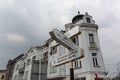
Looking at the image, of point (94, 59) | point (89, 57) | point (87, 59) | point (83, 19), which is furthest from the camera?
point (83, 19)

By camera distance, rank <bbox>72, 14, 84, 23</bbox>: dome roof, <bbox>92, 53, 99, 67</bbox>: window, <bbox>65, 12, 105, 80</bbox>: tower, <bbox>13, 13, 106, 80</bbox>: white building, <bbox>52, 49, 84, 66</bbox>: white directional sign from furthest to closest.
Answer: <bbox>72, 14, 84, 23</bbox>: dome roof < <bbox>92, 53, 99, 67</bbox>: window < <bbox>13, 13, 106, 80</bbox>: white building < <bbox>65, 12, 105, 80</bbox>: tower < <bbox>52, 49, 84, 66</bbox>: white directional sign

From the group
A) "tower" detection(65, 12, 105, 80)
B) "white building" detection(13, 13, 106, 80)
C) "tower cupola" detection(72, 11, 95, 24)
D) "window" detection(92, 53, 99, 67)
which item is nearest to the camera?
"tower" detection(65, 12, 105, 80)

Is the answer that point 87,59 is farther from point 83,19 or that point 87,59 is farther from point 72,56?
point 72,56

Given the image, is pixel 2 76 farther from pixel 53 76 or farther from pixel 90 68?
pixel 90 68

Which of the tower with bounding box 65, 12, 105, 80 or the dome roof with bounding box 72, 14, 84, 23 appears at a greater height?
the dome roof with bounding box 72, 14, 84, 23

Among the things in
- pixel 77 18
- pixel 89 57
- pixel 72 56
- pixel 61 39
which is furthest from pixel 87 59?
pixel 61 39

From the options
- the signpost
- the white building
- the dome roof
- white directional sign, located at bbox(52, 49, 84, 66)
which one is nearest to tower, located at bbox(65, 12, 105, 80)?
the white building

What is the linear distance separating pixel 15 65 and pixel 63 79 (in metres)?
24.5

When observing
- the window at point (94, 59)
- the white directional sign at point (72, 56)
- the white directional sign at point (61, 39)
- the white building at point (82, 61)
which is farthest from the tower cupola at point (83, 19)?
the white directional sign at point (61, 39)

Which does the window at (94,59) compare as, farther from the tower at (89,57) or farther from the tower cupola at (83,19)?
the tower cupola at (83,19)

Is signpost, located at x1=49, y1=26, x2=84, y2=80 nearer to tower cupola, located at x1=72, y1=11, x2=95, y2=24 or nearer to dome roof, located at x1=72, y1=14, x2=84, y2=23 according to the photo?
tower cupola, located at x1=72, y1=11, x2=95, y2=24

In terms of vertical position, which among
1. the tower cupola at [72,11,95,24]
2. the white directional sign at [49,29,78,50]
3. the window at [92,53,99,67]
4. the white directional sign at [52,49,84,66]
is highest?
the tower cupola at [72,11,95,24]

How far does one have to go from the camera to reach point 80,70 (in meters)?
19.8

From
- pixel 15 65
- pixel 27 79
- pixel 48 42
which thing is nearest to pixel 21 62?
pixel 15 65
